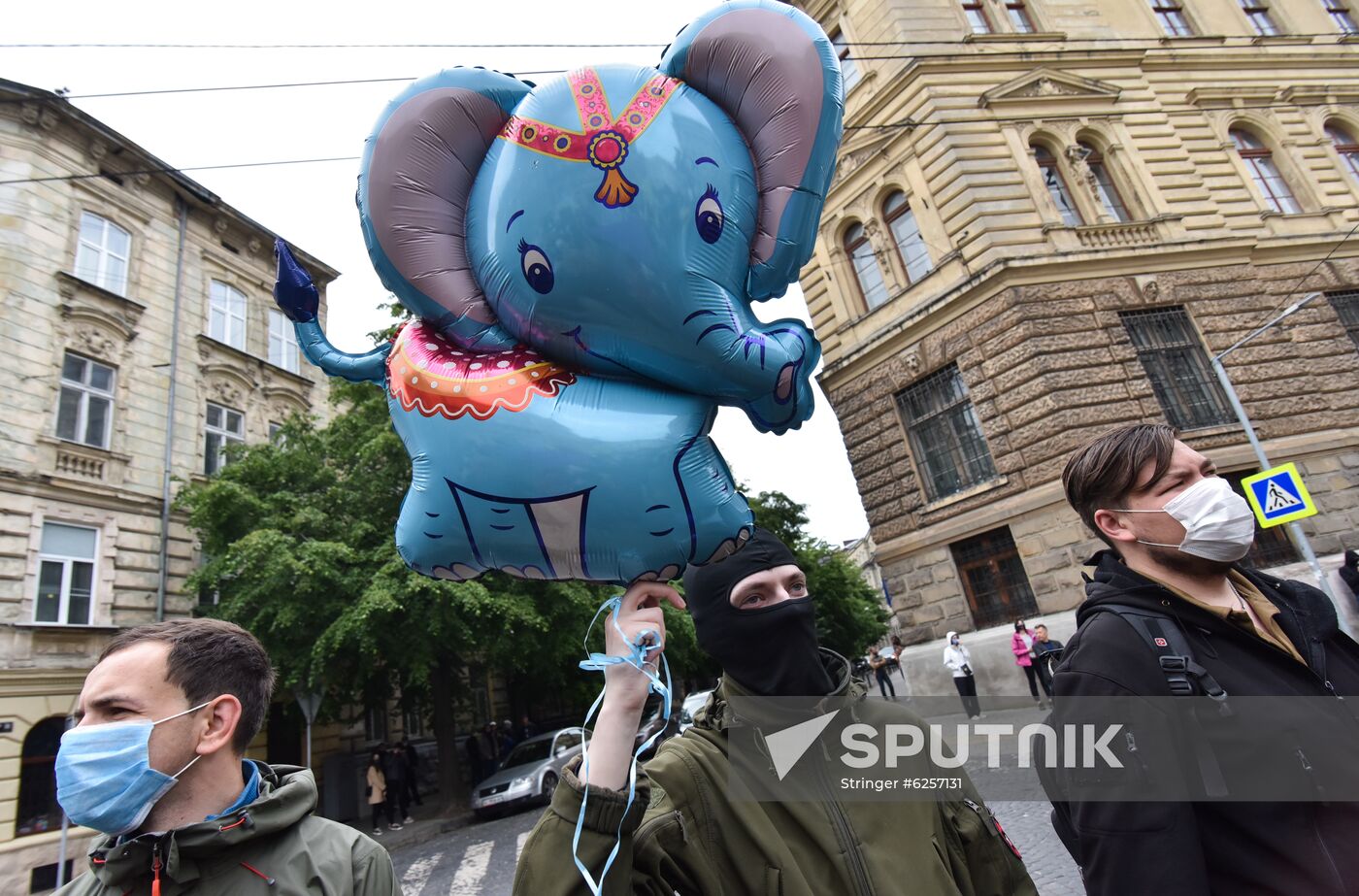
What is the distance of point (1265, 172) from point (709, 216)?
2046 centimetres

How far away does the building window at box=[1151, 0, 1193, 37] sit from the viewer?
17.4 m

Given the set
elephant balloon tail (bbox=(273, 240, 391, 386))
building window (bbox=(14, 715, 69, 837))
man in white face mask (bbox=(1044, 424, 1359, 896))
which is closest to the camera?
man in white face mask (bbox=(1044, 424, 1359, 896))

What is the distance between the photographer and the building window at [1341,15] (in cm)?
1866

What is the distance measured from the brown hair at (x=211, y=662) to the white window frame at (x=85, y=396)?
48.1ft

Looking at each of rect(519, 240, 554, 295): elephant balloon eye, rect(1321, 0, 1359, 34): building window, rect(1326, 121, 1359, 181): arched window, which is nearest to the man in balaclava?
rect(519, 240, 554, 295): elephant balloon eye

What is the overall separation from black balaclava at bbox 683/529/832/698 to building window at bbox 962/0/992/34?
18.2m

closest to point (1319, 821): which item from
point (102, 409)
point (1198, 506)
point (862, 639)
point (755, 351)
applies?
point (1198, 506)

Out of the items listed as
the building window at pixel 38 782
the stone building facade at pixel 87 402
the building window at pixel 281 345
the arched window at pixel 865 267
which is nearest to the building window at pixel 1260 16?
the arched window at pixel 865 267

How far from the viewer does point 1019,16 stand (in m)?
16.6

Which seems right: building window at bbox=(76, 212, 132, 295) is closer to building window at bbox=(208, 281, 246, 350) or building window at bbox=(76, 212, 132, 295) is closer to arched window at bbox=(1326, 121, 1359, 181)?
building window at bbox=(208, 281, 246, 350)

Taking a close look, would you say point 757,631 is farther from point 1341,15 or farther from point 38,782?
point 1341,15

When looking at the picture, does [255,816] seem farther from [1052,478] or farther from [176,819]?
[1052,478]

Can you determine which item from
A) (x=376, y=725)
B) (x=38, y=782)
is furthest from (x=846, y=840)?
(x=376, y=725)

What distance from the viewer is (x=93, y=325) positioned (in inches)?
555
